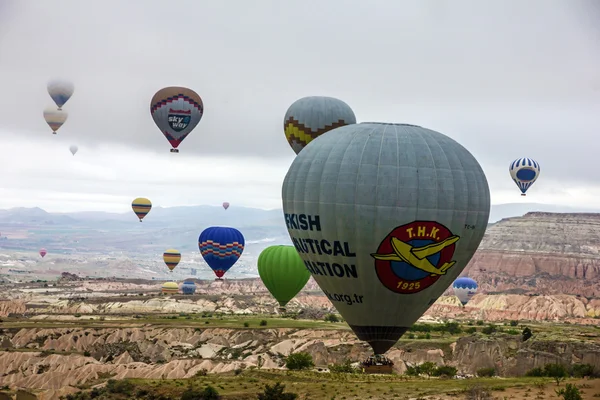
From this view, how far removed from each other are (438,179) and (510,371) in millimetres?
37146

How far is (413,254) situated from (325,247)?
5.42 metres

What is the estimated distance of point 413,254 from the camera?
5566cm

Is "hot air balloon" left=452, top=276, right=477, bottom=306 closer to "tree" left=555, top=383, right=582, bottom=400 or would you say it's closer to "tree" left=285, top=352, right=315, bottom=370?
"tree" left=285, top=352, right=315, bottom=370

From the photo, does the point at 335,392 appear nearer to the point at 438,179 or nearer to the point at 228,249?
the point at 438,179

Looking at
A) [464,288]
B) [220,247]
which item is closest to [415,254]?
[220,247]

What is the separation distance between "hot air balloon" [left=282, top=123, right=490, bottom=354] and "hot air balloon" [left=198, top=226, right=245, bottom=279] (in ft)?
284

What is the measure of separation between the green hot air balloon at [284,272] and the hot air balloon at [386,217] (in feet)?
173

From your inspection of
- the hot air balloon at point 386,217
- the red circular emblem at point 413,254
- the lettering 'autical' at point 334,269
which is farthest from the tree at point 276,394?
the red circular emblem at point 413,254

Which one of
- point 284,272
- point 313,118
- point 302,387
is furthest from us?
point 284,272

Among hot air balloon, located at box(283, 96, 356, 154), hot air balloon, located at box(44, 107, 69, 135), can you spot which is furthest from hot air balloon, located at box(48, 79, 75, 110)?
hot air balloon, located at box(283, 96, 356, 154)

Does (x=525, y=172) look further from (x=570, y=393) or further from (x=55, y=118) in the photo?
(x=570, y=393)

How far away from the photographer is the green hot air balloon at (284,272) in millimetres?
112500

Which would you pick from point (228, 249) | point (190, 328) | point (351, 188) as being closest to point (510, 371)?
point (351, 188)

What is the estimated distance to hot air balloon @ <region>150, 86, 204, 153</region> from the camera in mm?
114562
